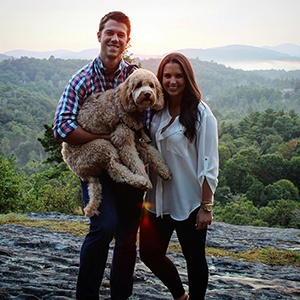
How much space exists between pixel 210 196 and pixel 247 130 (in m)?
57.6

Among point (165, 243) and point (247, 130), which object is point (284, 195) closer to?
point (247, 130)

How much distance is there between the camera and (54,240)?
21.3ft

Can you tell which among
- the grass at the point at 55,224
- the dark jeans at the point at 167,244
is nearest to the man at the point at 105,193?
the dark jeans at the point at 167,244

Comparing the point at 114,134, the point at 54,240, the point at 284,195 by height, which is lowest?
the point at 284,195

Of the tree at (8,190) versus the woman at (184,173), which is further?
the tree at (8,190)

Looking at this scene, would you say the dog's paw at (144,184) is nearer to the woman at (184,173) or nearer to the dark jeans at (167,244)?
the woman at (184,173)

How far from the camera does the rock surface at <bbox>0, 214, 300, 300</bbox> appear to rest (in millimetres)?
3994

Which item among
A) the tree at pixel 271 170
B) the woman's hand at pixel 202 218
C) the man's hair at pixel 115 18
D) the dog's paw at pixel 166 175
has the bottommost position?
the tree at pixel 271 170

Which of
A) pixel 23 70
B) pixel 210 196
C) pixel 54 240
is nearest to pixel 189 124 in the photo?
pixel 210 196

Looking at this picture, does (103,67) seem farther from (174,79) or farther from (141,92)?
(174,79)

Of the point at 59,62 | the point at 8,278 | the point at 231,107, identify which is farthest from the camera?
the point at 59,62

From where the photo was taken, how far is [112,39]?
3246 millimetres

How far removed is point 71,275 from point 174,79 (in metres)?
2.50

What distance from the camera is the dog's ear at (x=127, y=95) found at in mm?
3264
